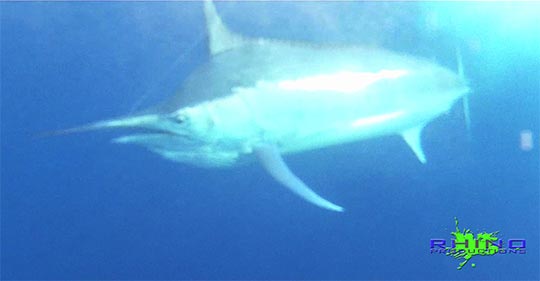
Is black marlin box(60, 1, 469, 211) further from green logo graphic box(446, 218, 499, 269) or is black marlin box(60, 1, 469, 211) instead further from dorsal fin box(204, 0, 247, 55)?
green logo graphic box(446, 218, 499, 269)

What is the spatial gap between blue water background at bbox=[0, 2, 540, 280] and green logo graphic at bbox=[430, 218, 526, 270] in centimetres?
7

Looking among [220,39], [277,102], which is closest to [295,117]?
[277,102]

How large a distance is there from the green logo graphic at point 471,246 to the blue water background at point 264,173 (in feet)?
0.23

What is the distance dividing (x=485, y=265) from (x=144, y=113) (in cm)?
→ 279

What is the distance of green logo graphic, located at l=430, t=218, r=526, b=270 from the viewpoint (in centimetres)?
428

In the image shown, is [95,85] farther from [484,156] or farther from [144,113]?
[484,156]

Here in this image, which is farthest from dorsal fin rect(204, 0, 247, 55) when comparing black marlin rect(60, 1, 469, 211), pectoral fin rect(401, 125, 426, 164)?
pectoral fin rect(401, 125, 426, 164)

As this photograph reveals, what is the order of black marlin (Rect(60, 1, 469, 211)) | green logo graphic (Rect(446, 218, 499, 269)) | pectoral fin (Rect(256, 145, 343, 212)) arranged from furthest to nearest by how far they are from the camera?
green logo graphic (Rect(446, 218, 499, 269))
pectoral fin (Rect(256, 145, 343, 212))
black marlin (Rect(60, 1, 469, 211))

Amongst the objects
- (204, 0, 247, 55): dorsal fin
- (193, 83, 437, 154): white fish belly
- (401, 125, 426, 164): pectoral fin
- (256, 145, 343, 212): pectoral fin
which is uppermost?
(401, 125, 426, 164): pectoral fin

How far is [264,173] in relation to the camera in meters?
4.23

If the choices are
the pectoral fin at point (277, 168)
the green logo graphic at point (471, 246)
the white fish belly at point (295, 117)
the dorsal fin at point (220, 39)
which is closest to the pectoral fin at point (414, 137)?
the white fish belly at point (295, 117)

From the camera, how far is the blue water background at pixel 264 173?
4.39 metres

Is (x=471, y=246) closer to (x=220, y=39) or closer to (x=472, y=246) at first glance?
(x=472, y=246)

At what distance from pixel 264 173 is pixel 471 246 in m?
1.48
